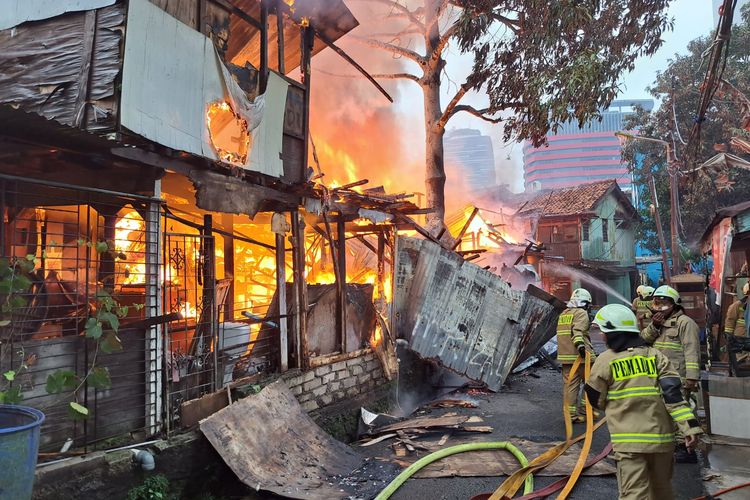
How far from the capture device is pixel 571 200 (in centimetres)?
3297

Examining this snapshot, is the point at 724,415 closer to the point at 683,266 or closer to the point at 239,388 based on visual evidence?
the point at 239,388

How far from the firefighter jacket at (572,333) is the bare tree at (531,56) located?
5435 mm

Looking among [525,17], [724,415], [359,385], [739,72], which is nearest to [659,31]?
[525,17]

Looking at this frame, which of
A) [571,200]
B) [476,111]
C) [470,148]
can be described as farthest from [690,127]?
[470,148]

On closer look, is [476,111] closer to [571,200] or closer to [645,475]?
[645,475]

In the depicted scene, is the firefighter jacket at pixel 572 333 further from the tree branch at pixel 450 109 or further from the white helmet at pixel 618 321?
the tree branch at pixel 450 109

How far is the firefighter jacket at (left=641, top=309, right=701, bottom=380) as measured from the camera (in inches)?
234

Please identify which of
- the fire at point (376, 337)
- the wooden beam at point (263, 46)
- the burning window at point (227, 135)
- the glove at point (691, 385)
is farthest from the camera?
the fire at point (376, 337)

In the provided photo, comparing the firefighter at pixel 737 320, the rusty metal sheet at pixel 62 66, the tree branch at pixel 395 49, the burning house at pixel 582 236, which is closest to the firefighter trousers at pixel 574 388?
the firefighter at pixel 737 320

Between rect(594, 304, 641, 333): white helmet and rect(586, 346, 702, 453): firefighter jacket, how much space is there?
0.61 feet

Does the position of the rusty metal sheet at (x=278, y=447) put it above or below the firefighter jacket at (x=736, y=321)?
below

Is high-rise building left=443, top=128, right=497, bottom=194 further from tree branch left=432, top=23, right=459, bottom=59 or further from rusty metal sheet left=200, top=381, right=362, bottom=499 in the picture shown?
rusty metal sheet left=200, top=381, right=362, bottom=499

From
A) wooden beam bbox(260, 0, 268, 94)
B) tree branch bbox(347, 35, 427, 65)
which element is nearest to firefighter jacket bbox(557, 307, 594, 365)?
wooden beam bbox(260, 0, 268, 94)

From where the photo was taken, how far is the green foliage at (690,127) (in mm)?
24381
